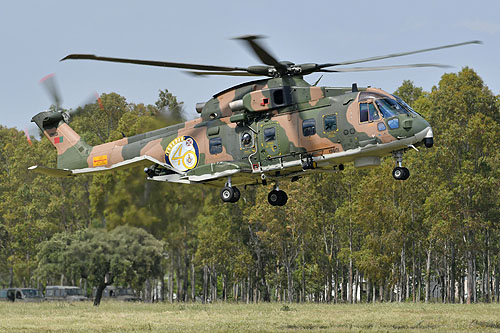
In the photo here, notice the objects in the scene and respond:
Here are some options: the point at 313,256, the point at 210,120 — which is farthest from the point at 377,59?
the point at 313,256

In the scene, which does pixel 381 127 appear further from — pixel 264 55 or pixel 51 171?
pixel 51 171

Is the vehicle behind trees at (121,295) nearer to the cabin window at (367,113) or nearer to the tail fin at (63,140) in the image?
the tail fin at (63,140)

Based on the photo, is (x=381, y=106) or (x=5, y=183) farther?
(x=5, y=183)

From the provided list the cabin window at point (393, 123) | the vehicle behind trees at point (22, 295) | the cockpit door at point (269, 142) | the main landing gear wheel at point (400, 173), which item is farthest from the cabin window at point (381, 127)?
the vehicle behind trees at point (22, 295)

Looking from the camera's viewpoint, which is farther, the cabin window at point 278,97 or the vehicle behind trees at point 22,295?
the vehicle behind trees at point 22,295

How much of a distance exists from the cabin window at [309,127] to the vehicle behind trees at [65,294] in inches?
1683

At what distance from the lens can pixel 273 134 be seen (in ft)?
77.7

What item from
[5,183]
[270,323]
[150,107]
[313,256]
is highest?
[150,107]

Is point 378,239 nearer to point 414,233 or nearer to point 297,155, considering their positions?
point 414,233

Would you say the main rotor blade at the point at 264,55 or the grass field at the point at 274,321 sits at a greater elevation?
the main rotor blade at the point at 264,55

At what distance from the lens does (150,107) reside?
71.8 meters

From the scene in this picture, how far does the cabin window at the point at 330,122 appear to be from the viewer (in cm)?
2281

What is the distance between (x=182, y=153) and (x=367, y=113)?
6.73 metres

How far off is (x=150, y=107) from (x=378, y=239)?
2871cm
